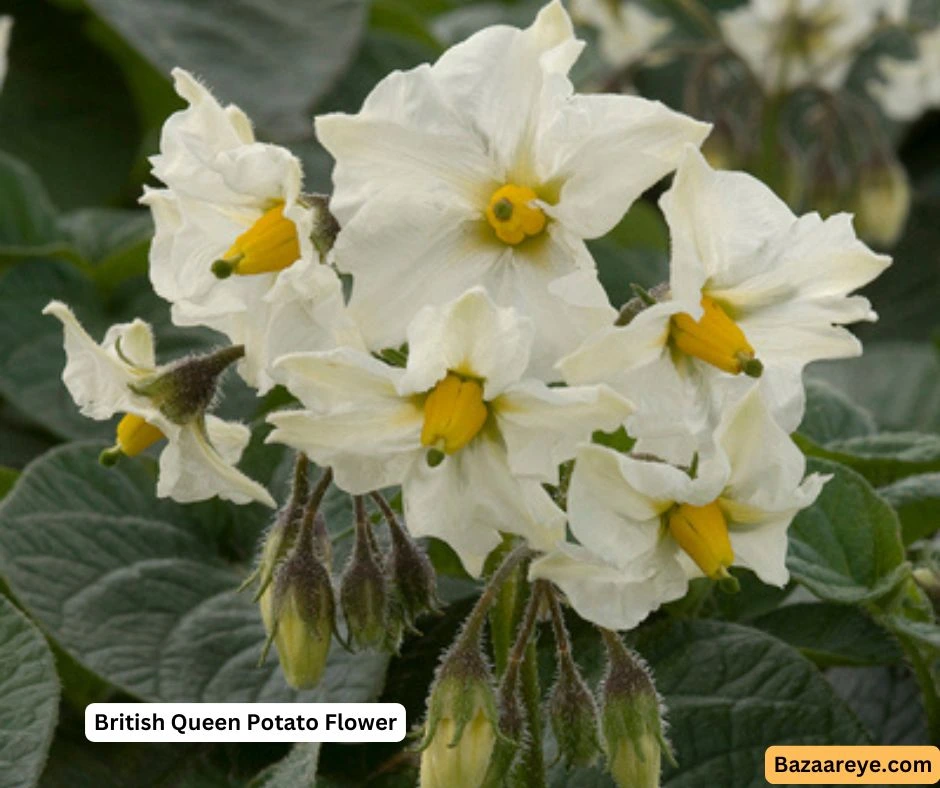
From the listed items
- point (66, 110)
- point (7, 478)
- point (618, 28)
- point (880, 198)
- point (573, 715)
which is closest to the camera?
point (573, 715)

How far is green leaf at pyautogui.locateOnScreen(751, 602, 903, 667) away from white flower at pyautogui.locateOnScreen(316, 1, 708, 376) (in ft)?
1.03

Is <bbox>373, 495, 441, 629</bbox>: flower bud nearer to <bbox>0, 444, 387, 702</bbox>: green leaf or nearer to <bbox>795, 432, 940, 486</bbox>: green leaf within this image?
<bbox>0, 444, 387, 702</bbox>: green leaf

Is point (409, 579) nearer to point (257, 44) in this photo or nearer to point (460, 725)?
point (460, 725)

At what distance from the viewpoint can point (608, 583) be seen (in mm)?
578

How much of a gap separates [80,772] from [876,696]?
0.40m

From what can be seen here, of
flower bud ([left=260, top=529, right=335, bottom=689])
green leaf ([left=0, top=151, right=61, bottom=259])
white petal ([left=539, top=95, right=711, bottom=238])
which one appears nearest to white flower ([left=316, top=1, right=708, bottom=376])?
white petal ([left=539, top=95, right=711, bottom=238])

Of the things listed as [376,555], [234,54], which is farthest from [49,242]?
[376,555]

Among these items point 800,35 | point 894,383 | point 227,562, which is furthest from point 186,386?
point 800,35

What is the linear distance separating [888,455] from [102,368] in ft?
1.35

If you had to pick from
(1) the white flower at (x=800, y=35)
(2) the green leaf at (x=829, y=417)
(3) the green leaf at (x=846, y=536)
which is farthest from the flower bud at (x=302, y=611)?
(1) the white flower at (x=800, y=35)

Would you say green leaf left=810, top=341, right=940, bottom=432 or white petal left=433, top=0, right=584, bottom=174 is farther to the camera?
green leaf left=810, top=341, right=940, bottom=432

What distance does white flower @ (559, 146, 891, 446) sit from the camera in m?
0.56

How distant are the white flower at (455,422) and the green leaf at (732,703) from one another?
0.69ft

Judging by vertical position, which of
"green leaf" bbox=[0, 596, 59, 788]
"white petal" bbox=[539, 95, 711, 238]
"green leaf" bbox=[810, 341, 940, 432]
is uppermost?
"white petal" bbox=[539, 95, 711, 238]
